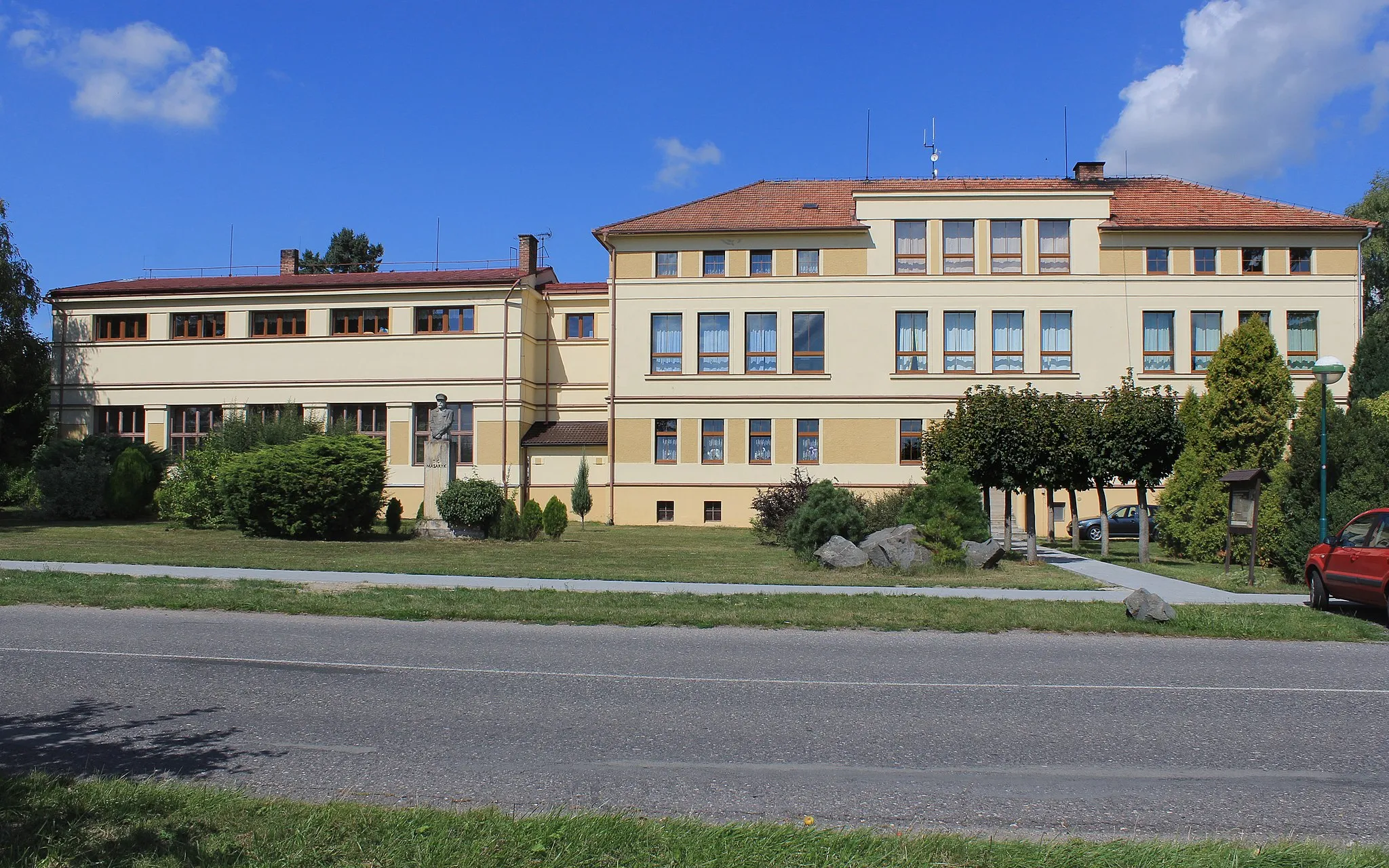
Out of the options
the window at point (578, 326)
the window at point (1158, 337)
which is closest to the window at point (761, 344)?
the window at point (578, 326)

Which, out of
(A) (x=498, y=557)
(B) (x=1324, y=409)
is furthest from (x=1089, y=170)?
(A) (x=498, y=557)

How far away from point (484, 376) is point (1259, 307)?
28.9 metres

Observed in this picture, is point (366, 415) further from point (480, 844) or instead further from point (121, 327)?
point (480, 844)

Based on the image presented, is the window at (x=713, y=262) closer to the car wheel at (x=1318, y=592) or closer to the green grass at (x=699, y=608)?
the green grass at (x=699, y=608)

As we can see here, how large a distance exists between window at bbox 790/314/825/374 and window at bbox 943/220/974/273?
5.15 metres

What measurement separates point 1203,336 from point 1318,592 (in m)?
25.7

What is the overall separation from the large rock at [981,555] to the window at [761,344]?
19.1 metres

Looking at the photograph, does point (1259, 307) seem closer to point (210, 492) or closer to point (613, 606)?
point (613, 606)

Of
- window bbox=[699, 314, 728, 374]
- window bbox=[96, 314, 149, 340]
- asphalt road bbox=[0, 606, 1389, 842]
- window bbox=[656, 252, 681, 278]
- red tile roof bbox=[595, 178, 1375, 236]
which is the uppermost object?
red tile roof bbox=[595, 178, 1375, 236]

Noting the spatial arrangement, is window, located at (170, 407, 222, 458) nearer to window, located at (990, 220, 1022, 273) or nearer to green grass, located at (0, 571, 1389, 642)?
green grass, located at (0, 571, 1389, 642)

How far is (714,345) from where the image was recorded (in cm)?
3897

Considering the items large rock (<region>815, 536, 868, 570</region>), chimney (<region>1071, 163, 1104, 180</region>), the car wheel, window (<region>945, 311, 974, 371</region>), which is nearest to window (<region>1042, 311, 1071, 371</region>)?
window (<region>945, 311, 974, 371</region>)

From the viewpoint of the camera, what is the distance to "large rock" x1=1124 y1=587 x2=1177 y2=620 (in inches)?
512

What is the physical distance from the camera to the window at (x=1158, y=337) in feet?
124
